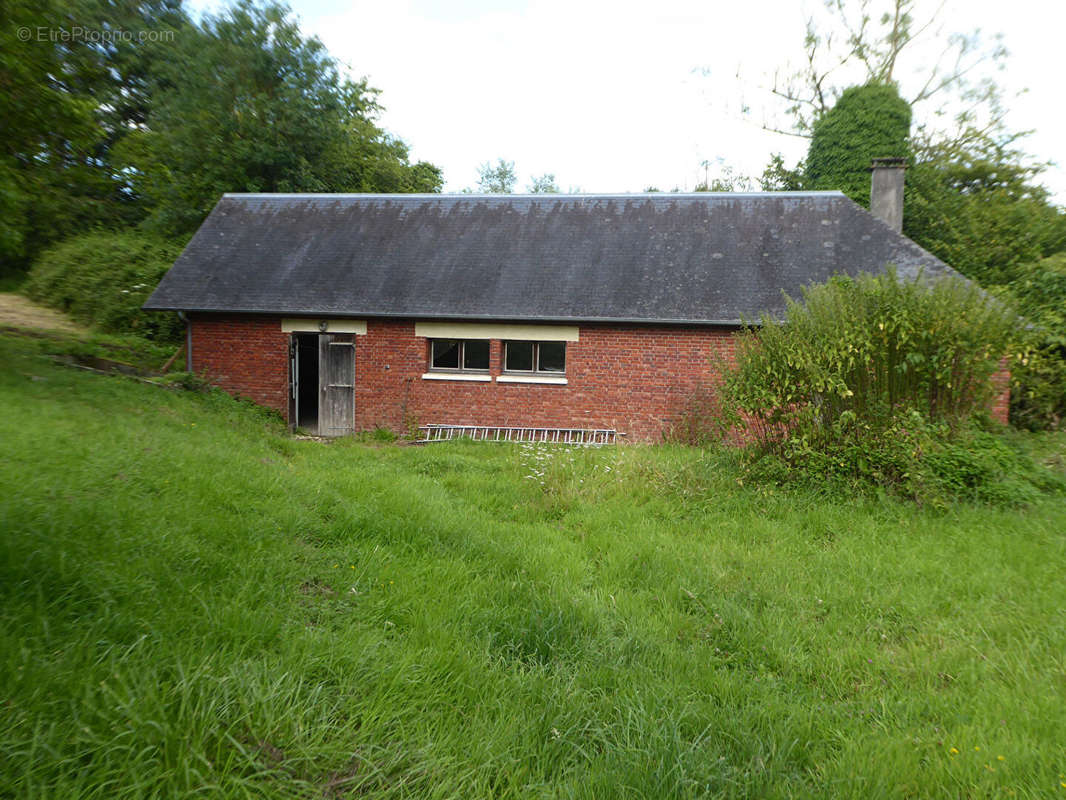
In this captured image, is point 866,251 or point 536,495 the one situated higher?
point 866,251

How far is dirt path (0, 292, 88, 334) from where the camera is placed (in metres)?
17.1

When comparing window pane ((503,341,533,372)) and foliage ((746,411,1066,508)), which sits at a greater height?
window pane ((503,341,533,372))

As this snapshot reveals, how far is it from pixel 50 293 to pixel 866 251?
23.7 metres

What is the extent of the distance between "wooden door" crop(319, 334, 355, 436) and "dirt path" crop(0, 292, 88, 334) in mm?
7875

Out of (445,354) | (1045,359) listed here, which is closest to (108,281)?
(445,354)

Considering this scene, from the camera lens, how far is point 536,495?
7.86m

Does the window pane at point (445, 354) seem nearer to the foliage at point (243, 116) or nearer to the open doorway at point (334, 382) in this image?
the open doorway at point (334, 382)

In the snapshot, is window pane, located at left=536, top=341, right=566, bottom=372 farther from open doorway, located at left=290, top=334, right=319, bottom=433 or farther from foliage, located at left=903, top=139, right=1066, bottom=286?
foliage, located at left=903, top=139, right=1066, bottom=286

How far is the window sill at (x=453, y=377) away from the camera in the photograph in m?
14.4

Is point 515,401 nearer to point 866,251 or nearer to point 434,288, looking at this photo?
point 434,288

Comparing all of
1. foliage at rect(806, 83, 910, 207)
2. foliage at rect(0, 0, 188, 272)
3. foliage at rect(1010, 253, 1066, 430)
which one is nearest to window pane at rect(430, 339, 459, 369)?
foliage at rect(0, 0, 188, 272)

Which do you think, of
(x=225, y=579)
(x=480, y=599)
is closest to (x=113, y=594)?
(x=225, y=579)

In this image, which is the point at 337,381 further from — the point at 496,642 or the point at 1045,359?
the point at 1045,359

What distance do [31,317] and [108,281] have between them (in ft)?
7.34
